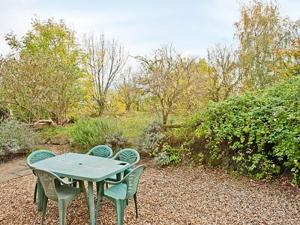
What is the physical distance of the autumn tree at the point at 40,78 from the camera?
7.96 m

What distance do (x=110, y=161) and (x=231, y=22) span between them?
382 inches

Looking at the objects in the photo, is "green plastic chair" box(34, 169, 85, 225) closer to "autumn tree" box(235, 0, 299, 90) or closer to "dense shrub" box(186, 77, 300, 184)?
"dense shrub" box(186, 77, 300, 184)

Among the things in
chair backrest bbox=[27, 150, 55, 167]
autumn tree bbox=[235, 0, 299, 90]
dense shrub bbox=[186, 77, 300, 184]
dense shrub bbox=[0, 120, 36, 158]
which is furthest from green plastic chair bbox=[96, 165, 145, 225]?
autumn tree bbox=[235, 0, 299, 90]

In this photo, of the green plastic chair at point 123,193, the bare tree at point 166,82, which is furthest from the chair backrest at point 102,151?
the bare tree at point 166,82

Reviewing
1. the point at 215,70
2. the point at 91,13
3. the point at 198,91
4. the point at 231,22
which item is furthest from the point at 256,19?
the point at 91,13

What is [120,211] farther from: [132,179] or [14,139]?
[14,139]

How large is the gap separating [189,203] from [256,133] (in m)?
1.75

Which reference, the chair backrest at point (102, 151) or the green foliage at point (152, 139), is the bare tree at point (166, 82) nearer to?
the green foliage at point (152, 139)

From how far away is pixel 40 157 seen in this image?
159 inches

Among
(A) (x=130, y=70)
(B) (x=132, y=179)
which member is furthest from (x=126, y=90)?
(B) (x=132, y=179)

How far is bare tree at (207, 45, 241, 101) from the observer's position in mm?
8672

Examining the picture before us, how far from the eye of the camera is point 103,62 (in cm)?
1095

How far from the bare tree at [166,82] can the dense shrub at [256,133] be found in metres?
1.53

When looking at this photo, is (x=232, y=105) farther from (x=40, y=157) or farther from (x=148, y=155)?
(x=40, y=157)
